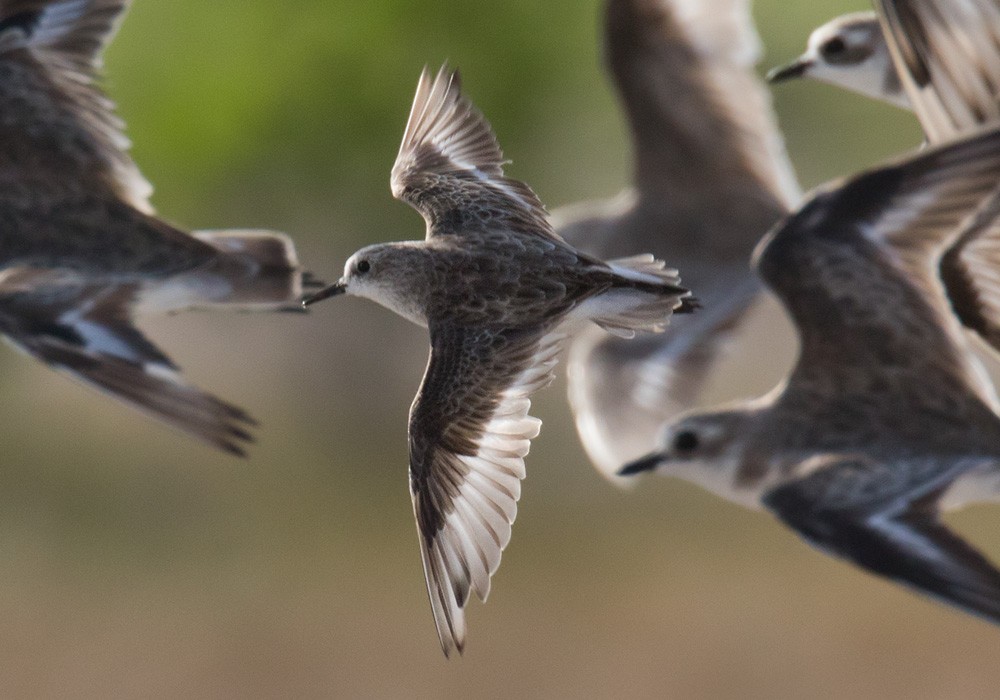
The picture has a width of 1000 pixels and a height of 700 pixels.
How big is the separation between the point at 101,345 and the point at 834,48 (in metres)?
0.97

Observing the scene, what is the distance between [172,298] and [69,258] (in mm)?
119

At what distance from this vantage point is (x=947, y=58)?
4.93ft

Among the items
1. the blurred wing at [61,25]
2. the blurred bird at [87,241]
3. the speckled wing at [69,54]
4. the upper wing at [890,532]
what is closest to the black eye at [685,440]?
the upper wing at [890,532]

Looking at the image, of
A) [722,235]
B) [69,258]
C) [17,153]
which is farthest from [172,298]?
[722,235]

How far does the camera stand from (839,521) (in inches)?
63.7

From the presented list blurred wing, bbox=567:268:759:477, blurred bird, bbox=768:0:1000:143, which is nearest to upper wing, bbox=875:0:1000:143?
blurred bird, bbox=768:0:1000:143

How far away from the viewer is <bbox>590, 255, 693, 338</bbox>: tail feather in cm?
123

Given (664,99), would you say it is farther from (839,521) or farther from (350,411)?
(350,411)

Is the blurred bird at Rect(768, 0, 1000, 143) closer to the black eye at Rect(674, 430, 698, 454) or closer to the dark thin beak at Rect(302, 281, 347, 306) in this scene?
the dark thin beak at Rect(302, 281, 347, 306)

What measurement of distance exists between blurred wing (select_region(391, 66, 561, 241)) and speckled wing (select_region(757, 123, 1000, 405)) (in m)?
0.44

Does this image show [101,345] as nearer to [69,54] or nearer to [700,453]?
[69,54]

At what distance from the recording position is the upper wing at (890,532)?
143cm

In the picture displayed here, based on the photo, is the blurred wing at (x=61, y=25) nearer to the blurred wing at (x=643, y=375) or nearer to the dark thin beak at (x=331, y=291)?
the dark thin beak at (x=331, y=291)

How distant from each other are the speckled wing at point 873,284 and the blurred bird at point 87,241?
0.60 metres
